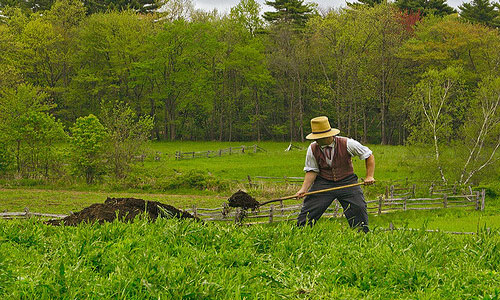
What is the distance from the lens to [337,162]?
779 cm

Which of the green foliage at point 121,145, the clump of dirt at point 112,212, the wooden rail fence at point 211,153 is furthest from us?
the wooden rail fence at point 211,153

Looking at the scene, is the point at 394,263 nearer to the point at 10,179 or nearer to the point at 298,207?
the point at 298,207

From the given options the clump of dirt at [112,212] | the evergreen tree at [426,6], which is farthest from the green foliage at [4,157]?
the evergreen tree at [426,6]

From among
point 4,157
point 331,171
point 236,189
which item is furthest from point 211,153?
point 331,171

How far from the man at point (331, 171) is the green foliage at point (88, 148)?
75.2ft

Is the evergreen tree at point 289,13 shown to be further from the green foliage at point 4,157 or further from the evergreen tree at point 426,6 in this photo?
the green foliage at point 4,157

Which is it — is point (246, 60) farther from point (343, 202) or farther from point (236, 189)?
point (343, 202)

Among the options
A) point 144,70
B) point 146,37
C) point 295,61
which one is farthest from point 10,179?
point 295,61

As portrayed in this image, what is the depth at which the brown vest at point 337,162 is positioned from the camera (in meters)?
7.79

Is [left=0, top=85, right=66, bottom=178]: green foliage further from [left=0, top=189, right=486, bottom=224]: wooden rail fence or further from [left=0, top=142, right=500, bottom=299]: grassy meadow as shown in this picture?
[left=0, top=142, right=500, bottom=299]: grassy meadow

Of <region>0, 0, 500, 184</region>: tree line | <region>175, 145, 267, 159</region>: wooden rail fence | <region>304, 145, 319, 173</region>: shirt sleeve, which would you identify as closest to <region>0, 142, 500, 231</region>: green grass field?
<region>175, 145, 267, 159</region>: wooden rail fence

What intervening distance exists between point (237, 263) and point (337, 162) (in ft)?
14.1

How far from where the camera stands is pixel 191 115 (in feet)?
207

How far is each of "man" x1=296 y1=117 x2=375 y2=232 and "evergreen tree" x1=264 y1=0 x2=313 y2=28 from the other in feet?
177
